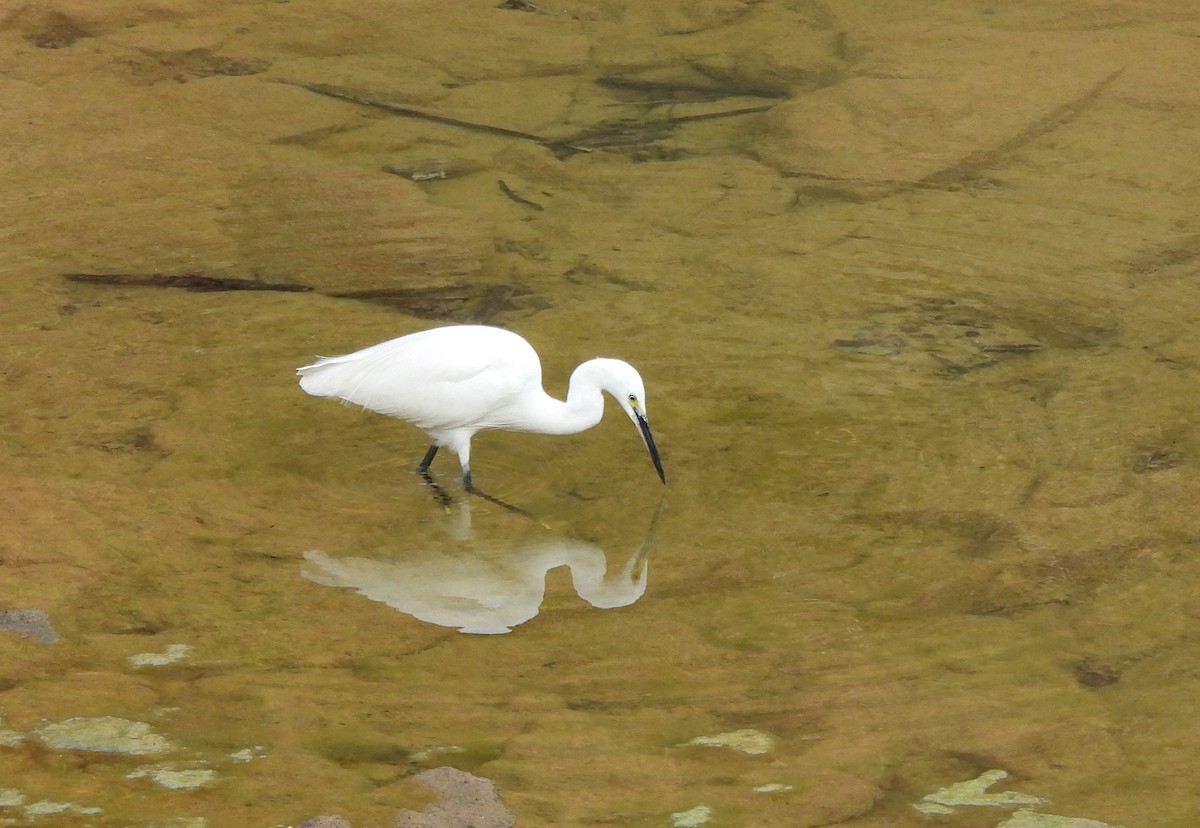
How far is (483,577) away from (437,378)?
84 centimetres

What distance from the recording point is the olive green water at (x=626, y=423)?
12.1ft

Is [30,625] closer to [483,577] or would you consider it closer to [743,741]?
[483,577]

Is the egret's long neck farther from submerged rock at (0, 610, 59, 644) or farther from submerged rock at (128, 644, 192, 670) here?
submerged rock at (0, 610, 59, 644)

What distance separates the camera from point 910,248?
22.4 ft

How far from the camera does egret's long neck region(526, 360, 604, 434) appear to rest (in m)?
5.17

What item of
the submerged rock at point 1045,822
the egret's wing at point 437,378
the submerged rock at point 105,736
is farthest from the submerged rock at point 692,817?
the egret's wing at point 437,378

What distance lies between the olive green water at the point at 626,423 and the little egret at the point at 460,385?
0.23 m

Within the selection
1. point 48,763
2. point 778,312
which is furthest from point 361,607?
point 778,312

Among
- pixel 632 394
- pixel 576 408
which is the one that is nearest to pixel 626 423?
pixel 576 408

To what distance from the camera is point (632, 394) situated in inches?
196

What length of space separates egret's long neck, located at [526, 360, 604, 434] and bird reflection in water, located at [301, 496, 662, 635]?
49 cm

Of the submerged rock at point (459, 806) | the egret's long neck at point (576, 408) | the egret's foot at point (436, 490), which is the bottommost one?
the egret's foot at point (436, 490)

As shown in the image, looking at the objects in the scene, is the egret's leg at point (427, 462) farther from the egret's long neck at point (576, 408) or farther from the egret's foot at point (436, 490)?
the egret's long neck at point (576, 408)

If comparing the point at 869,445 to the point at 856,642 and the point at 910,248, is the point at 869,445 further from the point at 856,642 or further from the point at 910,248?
the point at 910,248
